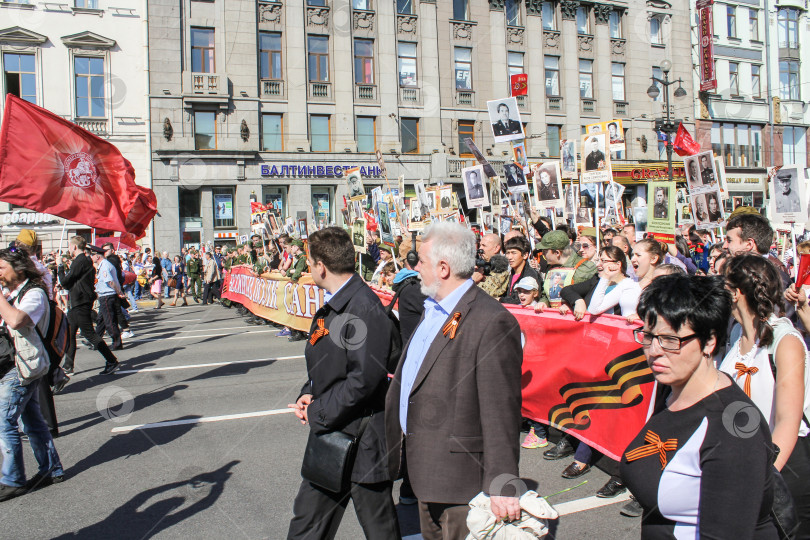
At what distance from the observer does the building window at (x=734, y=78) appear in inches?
1665

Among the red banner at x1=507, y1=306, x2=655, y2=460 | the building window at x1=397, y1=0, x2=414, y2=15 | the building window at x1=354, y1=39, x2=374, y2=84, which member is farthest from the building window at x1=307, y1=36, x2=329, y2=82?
the red banner at x1=507, y1=306, x2=655, y2=460

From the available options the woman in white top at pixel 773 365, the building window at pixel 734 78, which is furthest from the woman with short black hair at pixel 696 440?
the building window at pixel 734 78

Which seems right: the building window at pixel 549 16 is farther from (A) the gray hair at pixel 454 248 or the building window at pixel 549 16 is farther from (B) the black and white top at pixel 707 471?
(B) the black and white top at pixel 707 471

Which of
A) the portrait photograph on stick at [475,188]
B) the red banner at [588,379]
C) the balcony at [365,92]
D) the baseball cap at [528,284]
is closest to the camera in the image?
the red banner at [588,379]

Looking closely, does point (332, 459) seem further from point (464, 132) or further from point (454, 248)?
point (464, 132)

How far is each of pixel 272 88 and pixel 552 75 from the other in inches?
666

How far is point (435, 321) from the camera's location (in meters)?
2.92

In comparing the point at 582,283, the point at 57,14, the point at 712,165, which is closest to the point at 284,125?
the point at 57,14

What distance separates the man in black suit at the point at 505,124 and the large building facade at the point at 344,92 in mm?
17316

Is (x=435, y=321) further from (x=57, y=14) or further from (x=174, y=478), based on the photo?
(x=57, y=14)

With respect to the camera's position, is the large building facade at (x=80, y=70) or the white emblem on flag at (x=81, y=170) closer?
the white emblem on flag at (x=81, y=170)

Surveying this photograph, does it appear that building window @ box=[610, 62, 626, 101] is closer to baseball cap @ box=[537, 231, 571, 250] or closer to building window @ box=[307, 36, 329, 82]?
building window @ box=[307, 36, 329, 82]

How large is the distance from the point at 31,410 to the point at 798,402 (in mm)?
5363

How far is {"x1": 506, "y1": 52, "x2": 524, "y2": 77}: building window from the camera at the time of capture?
36.2 meters
